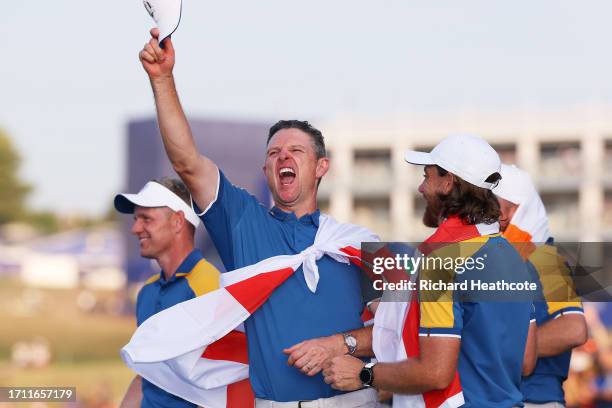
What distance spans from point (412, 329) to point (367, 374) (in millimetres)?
281

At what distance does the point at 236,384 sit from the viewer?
18.3ft

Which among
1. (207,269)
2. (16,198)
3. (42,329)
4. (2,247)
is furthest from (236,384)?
(16,198)

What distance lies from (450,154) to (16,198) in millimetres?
106671

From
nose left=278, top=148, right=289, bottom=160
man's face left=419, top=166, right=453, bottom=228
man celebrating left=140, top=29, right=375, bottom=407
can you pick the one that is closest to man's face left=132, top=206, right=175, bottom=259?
man celebrating left=140, top=29, right=375, bottom=407

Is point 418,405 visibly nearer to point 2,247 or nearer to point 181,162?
point 181,162

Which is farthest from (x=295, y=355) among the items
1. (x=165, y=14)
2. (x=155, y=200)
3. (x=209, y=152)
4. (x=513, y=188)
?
(x=209, y=152)

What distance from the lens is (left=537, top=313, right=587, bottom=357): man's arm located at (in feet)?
18.7

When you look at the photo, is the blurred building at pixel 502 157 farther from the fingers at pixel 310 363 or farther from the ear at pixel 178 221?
the fingers at pixel 310 363

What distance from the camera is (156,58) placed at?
14.9ft

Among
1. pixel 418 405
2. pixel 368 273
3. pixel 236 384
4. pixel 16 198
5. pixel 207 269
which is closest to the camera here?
pixel 418 405

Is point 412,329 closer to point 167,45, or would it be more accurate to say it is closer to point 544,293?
point 544,293

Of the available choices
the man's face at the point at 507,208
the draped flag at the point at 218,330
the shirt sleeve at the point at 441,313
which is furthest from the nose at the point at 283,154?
the man's face at the point at 507,208

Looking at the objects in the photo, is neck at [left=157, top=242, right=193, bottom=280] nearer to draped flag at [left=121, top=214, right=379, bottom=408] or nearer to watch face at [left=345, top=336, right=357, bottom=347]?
draped flag at [left=121, top=214, right=379, bottom=408]

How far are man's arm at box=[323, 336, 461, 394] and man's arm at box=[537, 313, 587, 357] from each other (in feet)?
4.56
